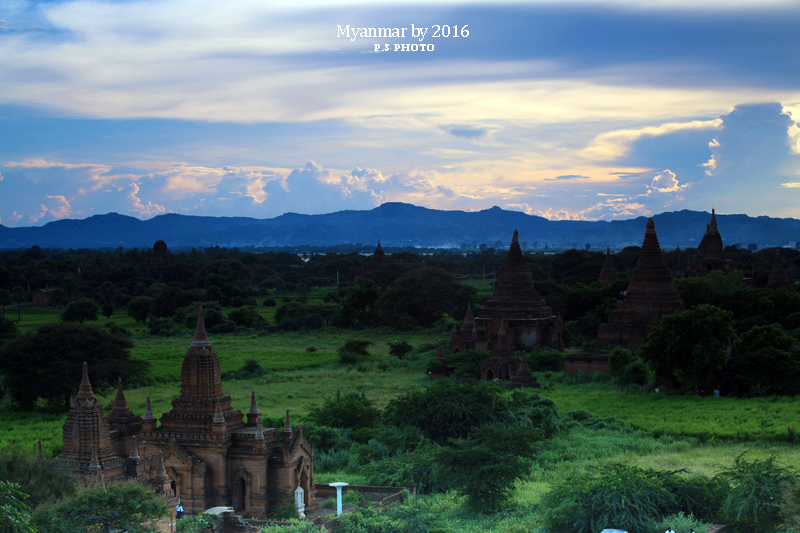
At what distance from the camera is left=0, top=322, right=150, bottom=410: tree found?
126 feet

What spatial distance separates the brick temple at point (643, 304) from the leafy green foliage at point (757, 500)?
88.5ft

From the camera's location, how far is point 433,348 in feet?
185

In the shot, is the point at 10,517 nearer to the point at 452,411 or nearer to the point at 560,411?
the point at 452,411

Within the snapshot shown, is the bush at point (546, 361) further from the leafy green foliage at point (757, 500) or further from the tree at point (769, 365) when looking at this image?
the leafy green foliage at point (757, 500)

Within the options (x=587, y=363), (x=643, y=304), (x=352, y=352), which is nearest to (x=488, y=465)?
(x=587, y=363)

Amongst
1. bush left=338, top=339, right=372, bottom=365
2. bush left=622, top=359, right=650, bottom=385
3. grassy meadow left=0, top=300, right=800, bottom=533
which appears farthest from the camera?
bush left=338, top=339, right=372, bottom=365

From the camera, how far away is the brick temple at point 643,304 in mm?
45188

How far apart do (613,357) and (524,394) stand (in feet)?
35.0

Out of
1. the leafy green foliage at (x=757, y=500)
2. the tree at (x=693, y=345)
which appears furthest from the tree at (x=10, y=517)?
the tree at (x=693, y=345)

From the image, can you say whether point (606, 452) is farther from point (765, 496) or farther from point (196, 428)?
point (196, 428)

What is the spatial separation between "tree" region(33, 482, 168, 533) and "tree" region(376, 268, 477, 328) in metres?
56.5

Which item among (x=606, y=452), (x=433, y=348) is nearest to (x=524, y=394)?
(x=606, y=452)

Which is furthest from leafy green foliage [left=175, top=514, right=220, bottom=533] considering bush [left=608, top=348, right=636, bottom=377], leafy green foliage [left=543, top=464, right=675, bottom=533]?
bush [left=608, top=348, right=636, bottom=377]

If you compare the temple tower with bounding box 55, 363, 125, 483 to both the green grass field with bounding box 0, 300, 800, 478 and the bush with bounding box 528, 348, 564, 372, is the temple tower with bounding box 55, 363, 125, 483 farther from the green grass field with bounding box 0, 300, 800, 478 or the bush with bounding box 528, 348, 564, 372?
the bush with bounding box 528, 348, 564, 372
